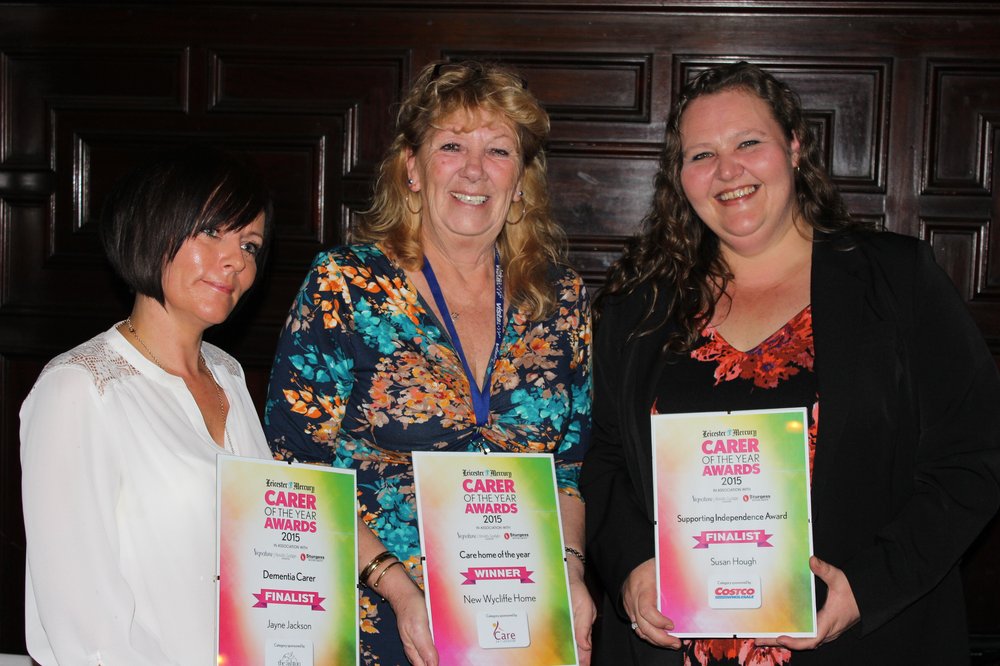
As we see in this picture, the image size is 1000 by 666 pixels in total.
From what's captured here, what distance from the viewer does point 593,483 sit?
7.64ft

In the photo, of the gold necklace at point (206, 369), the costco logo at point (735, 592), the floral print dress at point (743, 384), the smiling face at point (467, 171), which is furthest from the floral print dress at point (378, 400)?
the costco logo at point (735, 592)

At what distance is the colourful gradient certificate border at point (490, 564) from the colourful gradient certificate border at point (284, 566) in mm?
158

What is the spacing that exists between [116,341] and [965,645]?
1835 millimetres

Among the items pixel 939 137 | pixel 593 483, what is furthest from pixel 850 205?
pixel 593 483

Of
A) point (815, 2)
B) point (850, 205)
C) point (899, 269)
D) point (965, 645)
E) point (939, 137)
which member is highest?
point (815, 2)

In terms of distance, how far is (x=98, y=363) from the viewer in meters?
1.82

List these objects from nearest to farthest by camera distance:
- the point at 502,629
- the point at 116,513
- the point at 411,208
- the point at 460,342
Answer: the point at 116,513, the point at 502,629, the point at 460,342, the point at 411,208

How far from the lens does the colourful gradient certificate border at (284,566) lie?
1.75 meters

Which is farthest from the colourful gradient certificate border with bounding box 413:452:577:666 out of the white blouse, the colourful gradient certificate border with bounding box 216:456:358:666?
the white blouse

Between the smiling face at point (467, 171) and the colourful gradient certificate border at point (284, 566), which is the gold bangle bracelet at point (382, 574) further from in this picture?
the smiling face at point (467, 171)

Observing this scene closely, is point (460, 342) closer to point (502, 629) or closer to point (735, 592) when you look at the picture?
point (502, 629)

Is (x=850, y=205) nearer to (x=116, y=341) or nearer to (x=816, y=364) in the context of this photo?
(x=816, y=364)

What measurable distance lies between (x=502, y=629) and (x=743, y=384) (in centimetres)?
72

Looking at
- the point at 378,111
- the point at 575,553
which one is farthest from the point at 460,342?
the point at 378,111
